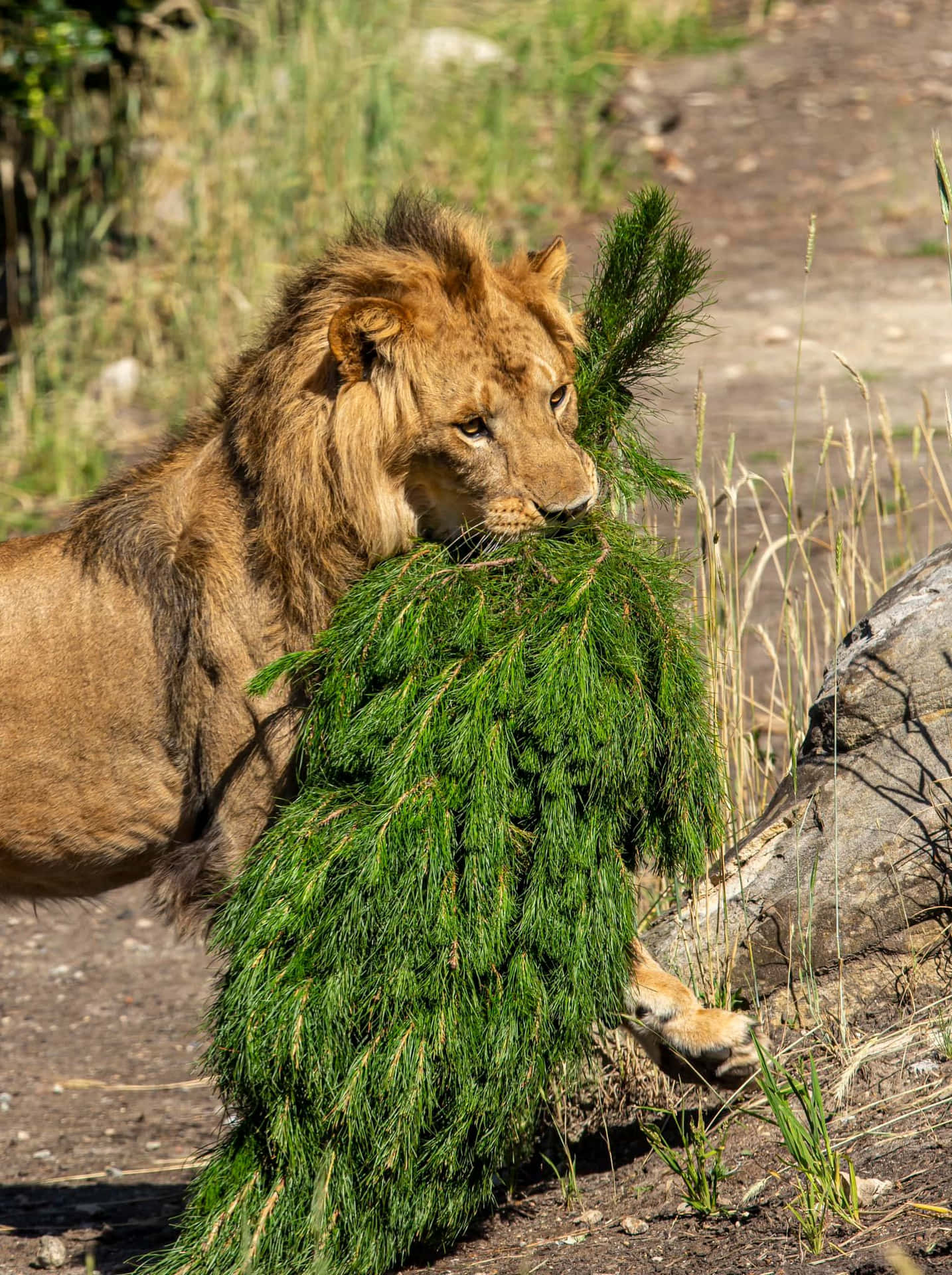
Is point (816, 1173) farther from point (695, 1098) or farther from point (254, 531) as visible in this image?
point (254, 531)

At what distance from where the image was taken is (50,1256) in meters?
3.61

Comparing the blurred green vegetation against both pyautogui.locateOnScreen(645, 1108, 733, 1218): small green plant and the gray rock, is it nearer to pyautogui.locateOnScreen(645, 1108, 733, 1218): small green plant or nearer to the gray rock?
the gray rock

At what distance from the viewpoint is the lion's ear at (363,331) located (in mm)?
3174

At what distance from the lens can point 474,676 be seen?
9.49 feet

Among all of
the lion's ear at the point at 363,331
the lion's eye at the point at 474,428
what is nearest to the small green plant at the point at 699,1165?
the lion's eye at the point at 474,428

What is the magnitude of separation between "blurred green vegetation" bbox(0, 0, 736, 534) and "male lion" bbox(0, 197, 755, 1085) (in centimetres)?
449

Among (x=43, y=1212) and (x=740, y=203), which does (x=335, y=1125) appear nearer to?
(x=43, y=1212)

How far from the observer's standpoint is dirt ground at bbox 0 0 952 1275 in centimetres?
297

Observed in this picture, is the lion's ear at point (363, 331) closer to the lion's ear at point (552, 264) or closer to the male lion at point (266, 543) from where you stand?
the male lion at point (266, 543)

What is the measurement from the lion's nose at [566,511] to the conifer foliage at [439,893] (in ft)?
0.33

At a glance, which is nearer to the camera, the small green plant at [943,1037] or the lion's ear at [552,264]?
the small green plant at [943,1037]

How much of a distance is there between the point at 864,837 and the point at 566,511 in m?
1.04

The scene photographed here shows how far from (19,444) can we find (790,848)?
6.29 meters

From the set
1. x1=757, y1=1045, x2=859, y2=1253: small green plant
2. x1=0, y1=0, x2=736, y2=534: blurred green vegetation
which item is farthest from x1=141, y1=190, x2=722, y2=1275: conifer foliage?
x1=0, y1=0, x2=736, y2=534: blurred green vegetation
